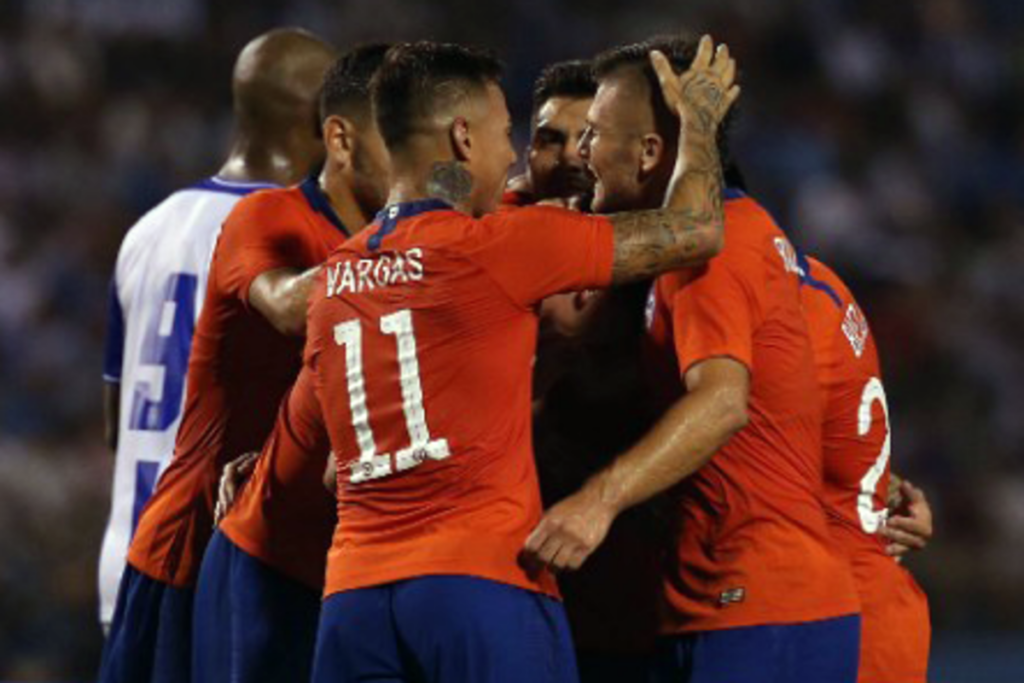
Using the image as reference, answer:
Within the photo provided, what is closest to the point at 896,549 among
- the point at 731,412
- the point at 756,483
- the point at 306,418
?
the point at 756,483

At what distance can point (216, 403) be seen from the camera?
4949 millimetres

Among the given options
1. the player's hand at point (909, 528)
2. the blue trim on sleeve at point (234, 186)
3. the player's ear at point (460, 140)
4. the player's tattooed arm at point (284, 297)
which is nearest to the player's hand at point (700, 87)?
the player's ear at point (460, 140)

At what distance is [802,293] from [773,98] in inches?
344

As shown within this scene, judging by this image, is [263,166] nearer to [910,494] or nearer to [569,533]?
[910,494]

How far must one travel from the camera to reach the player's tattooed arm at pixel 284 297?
14.6 ft

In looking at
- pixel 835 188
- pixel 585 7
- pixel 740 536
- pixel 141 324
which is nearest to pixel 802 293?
pixel 740 536

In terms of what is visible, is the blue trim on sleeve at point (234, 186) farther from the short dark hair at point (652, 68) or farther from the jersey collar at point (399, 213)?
the jersey collar at point (399, 213)

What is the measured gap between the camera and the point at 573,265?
3.91m

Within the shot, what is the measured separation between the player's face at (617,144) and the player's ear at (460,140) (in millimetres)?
351

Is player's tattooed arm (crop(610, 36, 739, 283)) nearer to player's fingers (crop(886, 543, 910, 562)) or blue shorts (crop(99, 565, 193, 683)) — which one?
player's fingers (crop(886, 543, 910, 562))

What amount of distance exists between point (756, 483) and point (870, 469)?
59 cm

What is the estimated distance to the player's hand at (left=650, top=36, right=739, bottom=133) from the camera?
4.16 metres

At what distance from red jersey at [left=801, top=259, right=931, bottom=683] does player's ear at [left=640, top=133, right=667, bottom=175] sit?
53 cm

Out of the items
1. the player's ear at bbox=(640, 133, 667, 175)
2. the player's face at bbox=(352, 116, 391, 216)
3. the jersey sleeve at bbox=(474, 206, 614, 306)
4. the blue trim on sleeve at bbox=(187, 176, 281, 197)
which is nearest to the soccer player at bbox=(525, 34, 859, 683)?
the player's ear at bbox=(640, 133, 667, 175)
